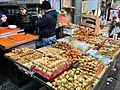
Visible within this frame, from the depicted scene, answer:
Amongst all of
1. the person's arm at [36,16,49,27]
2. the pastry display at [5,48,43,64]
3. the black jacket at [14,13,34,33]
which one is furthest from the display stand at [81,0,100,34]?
the pastry display at [5,48,43,64]

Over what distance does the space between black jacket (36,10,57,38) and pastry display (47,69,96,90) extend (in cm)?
158

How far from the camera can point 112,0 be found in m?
9.06

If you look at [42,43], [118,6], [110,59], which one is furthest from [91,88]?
[118,6]

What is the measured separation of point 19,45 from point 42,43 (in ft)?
3.11

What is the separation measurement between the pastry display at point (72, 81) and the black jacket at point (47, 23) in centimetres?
158

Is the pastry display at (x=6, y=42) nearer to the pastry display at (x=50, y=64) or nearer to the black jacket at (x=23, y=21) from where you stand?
the pastry display at (x=50, y=64)

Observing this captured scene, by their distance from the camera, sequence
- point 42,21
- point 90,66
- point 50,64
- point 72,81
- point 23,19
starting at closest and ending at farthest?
point 72,81 → point 50,64 → point 90,66 → point 42,21 → point 23,19

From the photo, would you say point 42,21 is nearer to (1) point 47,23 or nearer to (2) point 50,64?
(1) point 47,23

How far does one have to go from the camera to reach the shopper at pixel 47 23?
315 cm

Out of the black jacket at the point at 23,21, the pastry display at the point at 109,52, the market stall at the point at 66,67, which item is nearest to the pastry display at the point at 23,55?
the market stall at the point at 66,67

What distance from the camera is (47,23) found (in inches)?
128

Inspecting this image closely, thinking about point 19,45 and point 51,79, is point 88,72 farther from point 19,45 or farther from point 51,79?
point 19,45

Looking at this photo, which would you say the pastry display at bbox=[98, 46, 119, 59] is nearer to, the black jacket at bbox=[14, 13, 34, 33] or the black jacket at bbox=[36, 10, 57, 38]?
the black jacket at bbox=[36, 10, 57, 38]


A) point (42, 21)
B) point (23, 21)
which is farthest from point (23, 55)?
point (23, 21)
